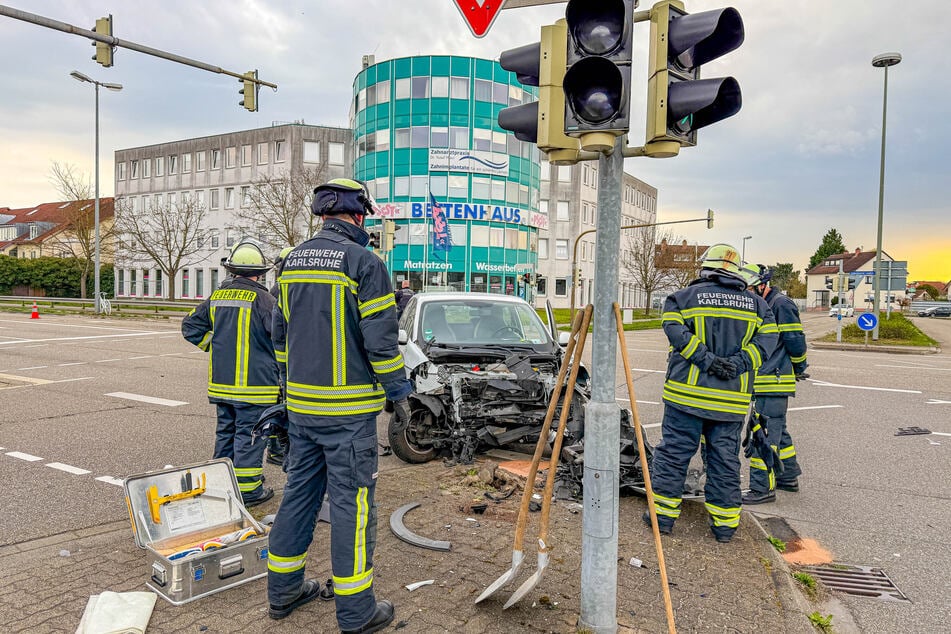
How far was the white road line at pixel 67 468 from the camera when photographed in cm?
587

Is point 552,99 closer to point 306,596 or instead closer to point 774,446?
point 306,596

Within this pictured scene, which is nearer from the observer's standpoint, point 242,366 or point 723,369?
point 723,369

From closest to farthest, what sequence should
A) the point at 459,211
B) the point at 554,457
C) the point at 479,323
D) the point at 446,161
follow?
the point at 554,457 < the point at 479,323 < the point at 446,161 < the point at 459,211

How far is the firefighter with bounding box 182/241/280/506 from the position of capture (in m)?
4.83

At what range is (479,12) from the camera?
11.8 ft

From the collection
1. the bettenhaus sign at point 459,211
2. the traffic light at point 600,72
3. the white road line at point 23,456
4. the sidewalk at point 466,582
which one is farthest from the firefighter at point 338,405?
the bettenhaus sign at point 459,211

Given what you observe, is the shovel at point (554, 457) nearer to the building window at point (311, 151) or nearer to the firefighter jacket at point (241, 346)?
the firefighter jacket at point (241, 346)

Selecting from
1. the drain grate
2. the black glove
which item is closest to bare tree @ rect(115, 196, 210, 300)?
the black glove

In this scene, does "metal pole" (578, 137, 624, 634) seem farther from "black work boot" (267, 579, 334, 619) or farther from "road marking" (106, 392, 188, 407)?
"road marking" (106, 392, 188, 407)

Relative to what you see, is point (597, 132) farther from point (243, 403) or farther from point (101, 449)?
point (101, 449)

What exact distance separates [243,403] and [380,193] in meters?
40.8

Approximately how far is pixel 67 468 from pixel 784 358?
6780 millimetres

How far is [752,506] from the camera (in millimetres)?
5586

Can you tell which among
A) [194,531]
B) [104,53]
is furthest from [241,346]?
[104,53]
